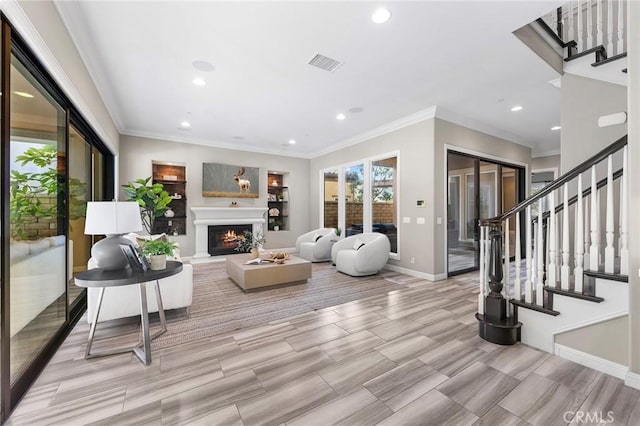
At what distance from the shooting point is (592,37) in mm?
3322

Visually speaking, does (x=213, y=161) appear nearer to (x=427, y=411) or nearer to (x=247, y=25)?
(x=247, y=25)

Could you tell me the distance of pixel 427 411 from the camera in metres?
1.64

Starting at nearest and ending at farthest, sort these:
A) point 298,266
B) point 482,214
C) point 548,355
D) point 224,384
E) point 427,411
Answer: point 427,411 → point 224,384 → point 548,355 → point 298,266 → point 482,214

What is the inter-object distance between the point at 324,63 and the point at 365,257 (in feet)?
10.4

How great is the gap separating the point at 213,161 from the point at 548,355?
705 centimetres

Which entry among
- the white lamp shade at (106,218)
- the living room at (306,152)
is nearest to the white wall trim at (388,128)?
the living room at (306,152)

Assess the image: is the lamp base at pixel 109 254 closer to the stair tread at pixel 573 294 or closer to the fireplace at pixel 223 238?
the stair tread at pixel 573 294

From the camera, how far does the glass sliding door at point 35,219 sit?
186 cm

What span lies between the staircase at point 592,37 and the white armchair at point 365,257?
3540 mm

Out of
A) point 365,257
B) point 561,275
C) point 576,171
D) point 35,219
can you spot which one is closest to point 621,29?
point 576,171

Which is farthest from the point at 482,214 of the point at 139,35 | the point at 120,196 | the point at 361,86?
the point at 120,196

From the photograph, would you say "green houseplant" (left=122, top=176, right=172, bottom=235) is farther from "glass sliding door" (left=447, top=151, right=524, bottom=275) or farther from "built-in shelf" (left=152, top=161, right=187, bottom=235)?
"glass sliding door" (left=447, top=151, right=524, bottom=275)

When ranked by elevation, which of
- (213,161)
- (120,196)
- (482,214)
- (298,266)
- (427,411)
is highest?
(213,161)

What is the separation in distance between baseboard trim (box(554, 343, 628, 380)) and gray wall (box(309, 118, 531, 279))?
2.40 metres
